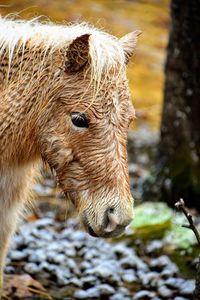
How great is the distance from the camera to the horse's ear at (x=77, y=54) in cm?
432

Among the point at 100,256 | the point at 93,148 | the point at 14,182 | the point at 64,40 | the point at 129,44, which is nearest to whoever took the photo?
the point at 93,148

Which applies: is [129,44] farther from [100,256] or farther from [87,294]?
[100,256]

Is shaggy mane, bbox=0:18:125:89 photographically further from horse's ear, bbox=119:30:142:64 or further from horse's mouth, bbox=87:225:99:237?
horse's mouth, bbox=87:225:99:237

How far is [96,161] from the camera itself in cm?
428

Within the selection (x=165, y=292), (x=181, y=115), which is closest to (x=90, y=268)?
(x=165, y=292)

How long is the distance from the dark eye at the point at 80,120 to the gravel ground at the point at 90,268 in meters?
2.24

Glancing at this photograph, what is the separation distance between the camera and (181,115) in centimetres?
795

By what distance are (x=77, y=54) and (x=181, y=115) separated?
375 cm

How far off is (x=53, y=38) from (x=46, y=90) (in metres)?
0.40

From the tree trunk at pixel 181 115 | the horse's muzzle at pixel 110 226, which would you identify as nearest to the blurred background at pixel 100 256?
the tree trunk at pixel 181 115

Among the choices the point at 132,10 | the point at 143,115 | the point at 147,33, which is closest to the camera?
the point at 143,115

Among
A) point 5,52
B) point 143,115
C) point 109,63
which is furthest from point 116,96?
point 143,115

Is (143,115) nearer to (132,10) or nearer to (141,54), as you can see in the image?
(141,54)

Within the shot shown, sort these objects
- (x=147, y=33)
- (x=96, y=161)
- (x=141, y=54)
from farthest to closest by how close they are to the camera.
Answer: (x=147, y=33) < (x=141, y=54) < (x=96, y=161)
